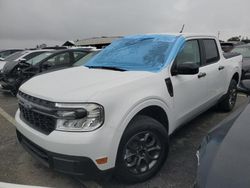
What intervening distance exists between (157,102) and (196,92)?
1059mm

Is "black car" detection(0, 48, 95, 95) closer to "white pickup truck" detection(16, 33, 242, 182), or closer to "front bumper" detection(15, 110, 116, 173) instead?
"white pickup truck" detection(16, 33, 242, 182)

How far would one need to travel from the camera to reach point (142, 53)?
138 inches

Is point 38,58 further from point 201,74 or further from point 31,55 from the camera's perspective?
point 201,74

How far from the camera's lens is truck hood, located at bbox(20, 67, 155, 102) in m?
2.41

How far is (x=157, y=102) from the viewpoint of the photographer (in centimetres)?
289

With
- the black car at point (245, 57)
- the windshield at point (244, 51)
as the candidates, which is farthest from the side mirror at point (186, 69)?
the windshield at point (244, 51)

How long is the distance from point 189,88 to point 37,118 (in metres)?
2.09

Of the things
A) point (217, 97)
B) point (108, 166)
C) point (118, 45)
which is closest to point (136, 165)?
point (108, 166)

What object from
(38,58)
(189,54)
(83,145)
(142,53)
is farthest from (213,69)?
(38,58)

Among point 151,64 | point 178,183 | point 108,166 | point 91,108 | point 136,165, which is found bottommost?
point 178,183

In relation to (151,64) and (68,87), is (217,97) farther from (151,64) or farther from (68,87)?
(68,87)

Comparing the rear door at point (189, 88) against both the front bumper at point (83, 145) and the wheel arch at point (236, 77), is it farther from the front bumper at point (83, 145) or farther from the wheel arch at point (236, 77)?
the wheel arch at point (236, 77)

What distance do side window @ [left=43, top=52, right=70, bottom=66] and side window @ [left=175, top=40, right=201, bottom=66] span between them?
5306 millimetres

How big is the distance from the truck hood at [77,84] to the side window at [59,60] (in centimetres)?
495
